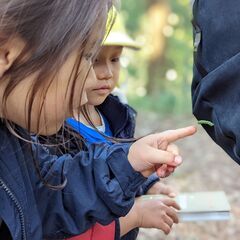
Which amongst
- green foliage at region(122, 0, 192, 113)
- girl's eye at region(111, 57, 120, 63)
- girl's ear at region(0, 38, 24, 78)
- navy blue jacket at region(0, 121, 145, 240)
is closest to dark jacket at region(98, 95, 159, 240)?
girl's eye at region(111, 57, 120, 63)

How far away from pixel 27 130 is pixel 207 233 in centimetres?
264

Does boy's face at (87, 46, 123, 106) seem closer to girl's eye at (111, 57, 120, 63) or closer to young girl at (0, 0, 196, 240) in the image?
girl's eye at (111, 57, 120, 63)

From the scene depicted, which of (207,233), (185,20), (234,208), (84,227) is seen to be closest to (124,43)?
(84,227)

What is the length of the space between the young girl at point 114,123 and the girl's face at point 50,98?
43 centimetres

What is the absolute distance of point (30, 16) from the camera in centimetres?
115

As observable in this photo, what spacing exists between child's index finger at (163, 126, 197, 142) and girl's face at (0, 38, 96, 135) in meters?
0.24

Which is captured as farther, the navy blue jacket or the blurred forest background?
the blurred forest background

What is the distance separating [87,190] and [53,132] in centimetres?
22

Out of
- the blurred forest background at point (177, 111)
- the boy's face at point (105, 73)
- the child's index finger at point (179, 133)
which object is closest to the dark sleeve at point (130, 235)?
the boy's face at point (105, 73)

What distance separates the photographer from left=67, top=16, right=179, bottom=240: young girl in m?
1.77

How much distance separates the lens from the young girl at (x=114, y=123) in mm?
1774

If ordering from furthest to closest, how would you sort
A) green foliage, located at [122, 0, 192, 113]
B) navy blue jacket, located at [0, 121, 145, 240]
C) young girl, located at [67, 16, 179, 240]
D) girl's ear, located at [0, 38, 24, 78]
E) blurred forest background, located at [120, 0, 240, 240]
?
green foliage, located at [122, 0, 192, 113] → blurred forest background, located at [120, 0, 240, 240] → young girl, located at [67, 16, 179, 240] → navy blue jacket, located at [0, 121, 145, 240] → girl's ear, located at [0, 38, 24, 78]

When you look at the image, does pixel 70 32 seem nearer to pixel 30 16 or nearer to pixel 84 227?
pixel 30 16

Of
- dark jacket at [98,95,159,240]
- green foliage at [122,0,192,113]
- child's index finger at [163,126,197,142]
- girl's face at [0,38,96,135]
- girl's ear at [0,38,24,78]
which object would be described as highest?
girl's ear at [0,38,24,78]
